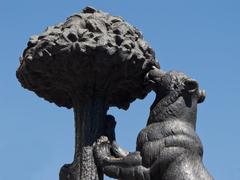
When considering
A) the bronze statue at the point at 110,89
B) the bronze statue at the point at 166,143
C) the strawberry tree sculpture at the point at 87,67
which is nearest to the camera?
the bronze statue at the point at 166,143

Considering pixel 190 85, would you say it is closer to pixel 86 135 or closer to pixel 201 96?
pixel 201 96

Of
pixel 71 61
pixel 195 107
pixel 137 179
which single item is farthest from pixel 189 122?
pixel 71 61

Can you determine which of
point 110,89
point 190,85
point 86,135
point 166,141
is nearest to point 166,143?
point 166,141

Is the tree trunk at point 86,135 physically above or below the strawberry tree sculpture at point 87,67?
below

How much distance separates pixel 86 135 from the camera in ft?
31.2

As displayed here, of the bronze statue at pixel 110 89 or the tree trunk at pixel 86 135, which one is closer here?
the bronze statue at pixel 110 89

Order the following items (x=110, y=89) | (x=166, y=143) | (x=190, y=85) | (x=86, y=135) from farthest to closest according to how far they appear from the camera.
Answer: (x=110, y=89), (x=86, y=135), (x=190, y=85), (x=166, y=143)

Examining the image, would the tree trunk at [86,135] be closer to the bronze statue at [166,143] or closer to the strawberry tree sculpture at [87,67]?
the strawberry tree sculpture at [87,67]

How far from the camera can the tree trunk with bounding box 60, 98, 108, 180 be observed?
9.29 meters

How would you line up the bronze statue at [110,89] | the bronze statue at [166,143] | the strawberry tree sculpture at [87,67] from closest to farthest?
the bronze statue at [166,143]
the bronze statue at [110,89]
the strawberry tree sculpture at [87,67]

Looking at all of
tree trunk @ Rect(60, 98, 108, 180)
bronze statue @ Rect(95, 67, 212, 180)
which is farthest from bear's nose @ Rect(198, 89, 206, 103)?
tree trunk @ Rect(60, 98, 108, 180)

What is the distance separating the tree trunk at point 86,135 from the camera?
929 cm

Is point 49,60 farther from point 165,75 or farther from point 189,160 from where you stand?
point 189,160

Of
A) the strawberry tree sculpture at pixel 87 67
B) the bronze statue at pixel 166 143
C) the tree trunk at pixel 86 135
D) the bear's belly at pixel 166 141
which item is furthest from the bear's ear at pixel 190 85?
the tree trunk at pixel 86 135
